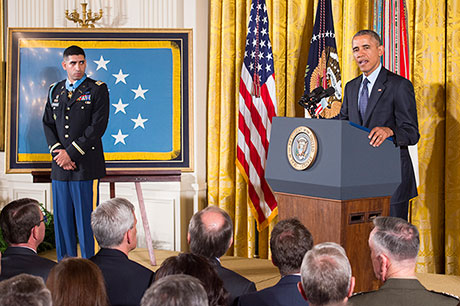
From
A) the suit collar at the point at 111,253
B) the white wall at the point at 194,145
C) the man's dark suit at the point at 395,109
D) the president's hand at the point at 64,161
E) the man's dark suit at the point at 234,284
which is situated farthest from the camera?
the white wall at the point at 194,145

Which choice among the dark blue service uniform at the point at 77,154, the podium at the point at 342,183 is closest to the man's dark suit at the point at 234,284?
the podium at the point at 342,183

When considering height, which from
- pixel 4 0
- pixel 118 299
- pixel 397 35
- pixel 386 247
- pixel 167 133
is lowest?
pixel 118 299

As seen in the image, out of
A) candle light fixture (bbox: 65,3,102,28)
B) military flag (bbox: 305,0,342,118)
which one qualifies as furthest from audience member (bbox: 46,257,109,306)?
candle light fixture (bbox: 65,3,102,28)

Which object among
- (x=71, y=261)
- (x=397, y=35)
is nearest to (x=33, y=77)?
(x=397, y=35)

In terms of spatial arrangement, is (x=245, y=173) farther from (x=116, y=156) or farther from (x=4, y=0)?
(x=4, y=0)

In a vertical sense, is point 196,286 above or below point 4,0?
below

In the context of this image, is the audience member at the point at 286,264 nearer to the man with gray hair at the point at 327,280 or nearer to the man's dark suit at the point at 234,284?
the man's dark suit at the point at 234,284

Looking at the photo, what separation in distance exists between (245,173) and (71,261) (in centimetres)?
370

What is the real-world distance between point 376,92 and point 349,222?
2.86ft

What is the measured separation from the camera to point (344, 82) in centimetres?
530

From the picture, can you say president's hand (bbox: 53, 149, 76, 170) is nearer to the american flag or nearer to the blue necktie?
the american flag

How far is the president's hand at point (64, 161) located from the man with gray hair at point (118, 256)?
6.48 feet

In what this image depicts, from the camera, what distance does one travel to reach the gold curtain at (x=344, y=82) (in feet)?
15.9

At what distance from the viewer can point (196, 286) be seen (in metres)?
1.47
